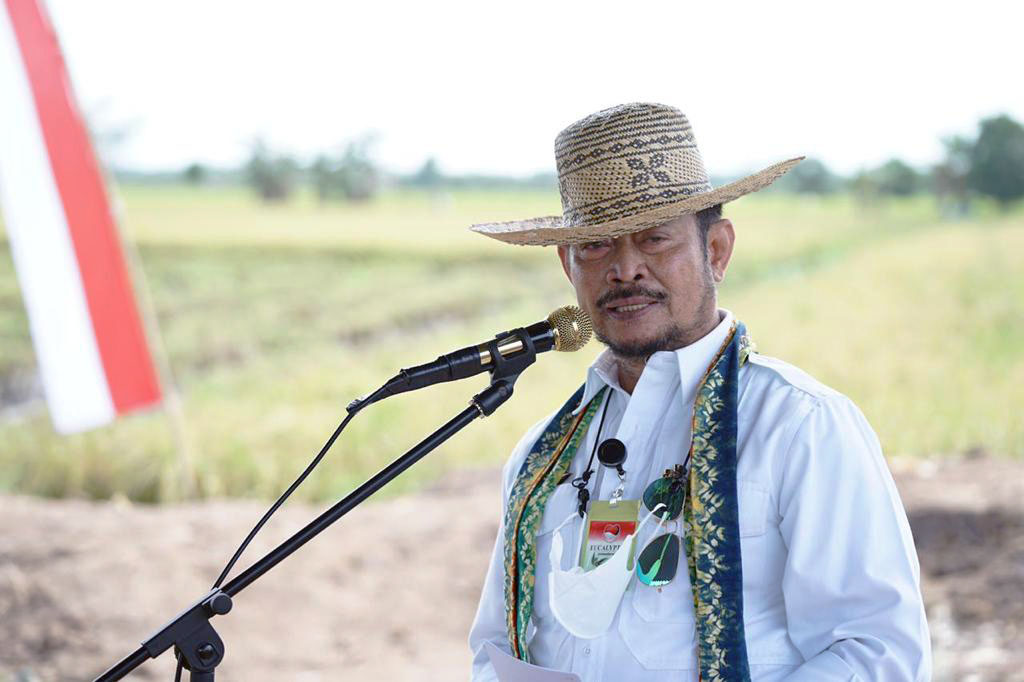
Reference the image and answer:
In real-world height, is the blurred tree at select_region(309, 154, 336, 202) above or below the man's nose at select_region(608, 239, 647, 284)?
above

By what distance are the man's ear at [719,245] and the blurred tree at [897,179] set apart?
4.86 metres

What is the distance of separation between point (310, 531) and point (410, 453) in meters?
0.17

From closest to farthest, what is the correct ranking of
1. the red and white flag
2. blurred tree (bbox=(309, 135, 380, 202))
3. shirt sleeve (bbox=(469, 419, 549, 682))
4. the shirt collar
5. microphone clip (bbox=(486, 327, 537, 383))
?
microphone clip (bbox=(486, 327, 537, 383)) < the shirt collar < shirt sleeve (bbox=(469, 419, 549, 682)) < the red and white flag < blurred tree (bbox=(309, 135, 380, 202))

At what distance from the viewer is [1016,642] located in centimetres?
363

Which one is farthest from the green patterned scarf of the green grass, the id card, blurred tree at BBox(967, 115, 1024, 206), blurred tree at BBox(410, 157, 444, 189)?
blurred tree at BBox(410, 157, 444, 189)

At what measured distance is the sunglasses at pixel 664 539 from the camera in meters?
1.56

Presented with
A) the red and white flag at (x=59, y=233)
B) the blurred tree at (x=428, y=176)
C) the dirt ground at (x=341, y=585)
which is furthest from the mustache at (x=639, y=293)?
the blurred tree at (x=428, y=176)

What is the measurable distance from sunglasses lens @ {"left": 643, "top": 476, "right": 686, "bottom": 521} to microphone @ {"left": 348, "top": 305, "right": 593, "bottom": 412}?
10.0 inches

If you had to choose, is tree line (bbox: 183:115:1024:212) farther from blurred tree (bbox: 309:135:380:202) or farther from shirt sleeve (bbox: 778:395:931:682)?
shirt sleeve (bbox: 778:395:931:682)

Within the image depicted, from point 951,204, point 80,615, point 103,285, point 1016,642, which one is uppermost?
point 103,285

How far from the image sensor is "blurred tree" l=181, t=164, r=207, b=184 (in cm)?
763

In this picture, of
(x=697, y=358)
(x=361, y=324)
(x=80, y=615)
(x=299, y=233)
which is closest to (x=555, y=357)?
(x=361, y=324)

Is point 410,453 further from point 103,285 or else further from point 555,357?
point 555,357

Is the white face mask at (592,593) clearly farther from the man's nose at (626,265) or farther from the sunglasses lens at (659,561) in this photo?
the man's nose at (626,265)
